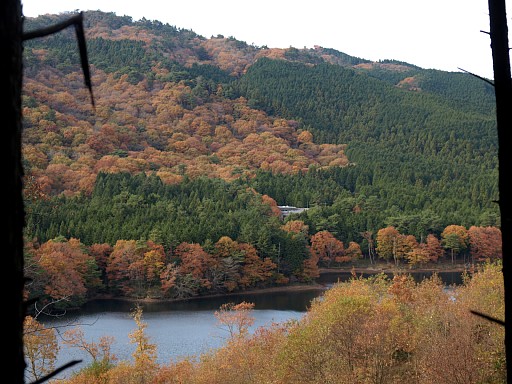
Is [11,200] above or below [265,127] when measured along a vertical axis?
above

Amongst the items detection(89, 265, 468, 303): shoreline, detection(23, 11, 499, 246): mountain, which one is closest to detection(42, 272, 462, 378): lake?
detection(89, 265, 468, 303): shoreline

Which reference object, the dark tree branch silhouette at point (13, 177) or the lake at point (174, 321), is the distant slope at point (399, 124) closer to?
the lake at point (174, 321)

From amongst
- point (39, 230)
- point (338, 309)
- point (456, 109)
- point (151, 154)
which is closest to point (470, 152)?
point (456, 109)

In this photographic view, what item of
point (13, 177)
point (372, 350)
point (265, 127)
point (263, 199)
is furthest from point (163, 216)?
point (265, 127)

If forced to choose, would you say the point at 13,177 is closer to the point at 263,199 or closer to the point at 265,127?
the point at 263,199

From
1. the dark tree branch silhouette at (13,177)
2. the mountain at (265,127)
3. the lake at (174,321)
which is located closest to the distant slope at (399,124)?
the mountain at (265,127)

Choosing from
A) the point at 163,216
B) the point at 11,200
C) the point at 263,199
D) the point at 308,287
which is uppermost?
the point at 11,200

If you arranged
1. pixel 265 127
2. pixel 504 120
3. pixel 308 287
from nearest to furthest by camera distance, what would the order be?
pixel 504 120 < pixel 308 287 < pixel 265 127
